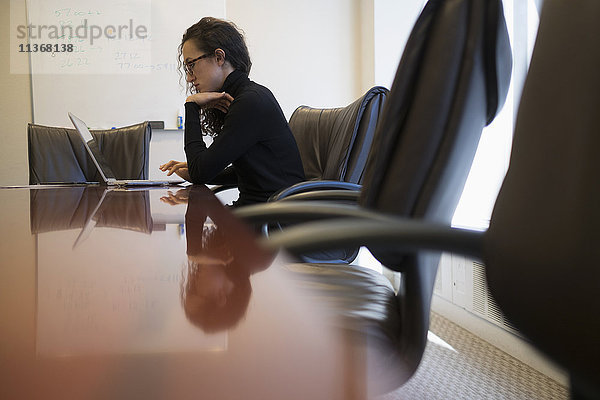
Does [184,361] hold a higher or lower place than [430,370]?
higher

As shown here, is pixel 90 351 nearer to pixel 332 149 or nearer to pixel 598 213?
pixel 598 213

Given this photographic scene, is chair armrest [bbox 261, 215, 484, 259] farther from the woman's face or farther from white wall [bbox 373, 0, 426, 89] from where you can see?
white wall [bbox 373, 0, 426, 89]

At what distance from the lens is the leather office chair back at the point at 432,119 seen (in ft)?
1.89

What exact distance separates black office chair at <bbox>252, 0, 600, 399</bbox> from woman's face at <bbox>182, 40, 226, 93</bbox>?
1.74 m

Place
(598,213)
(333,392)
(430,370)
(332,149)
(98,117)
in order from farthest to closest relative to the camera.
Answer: (98,117)
(332,149)
(430,370)
(598,213)
(333,392)

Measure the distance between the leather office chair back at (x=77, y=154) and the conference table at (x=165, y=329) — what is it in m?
2.26


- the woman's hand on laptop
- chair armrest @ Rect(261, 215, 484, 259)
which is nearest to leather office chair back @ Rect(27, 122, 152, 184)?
the woman's hand on laptop

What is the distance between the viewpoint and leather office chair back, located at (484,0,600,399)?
32 cm

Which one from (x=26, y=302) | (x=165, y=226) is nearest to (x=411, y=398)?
(x=165, y=226)

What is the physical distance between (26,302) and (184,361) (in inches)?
7.0

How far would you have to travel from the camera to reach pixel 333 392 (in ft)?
0.65

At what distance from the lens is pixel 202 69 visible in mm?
1986

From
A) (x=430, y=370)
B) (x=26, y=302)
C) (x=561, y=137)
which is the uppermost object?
(x=561, y=137)

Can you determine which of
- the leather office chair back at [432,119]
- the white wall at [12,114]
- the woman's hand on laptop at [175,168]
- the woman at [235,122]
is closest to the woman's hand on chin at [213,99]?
the woman at [235,122]
